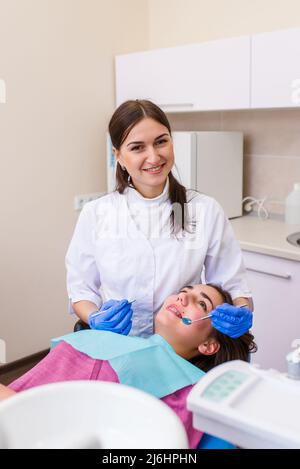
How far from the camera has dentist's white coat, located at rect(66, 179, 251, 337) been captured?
5.24ft

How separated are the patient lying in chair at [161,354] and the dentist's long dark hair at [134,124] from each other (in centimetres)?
23

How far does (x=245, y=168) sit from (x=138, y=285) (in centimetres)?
160

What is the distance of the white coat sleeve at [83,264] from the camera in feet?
5.45

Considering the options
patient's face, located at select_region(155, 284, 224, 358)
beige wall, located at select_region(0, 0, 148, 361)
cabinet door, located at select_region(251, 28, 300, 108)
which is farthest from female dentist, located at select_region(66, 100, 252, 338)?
beige wall, located at select_region(0, 0, 148, 361)

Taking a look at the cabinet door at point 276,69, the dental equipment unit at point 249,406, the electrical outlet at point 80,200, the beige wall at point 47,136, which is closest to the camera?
the dental equipment unit at point 249,406

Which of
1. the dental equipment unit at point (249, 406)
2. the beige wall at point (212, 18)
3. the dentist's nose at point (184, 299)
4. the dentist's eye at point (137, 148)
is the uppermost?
the beige wall at point (212, 18)

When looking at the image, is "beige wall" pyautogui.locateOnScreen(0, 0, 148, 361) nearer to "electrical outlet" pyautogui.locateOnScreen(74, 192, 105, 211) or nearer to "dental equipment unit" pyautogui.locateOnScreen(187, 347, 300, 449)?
"electrical outlet" pyautogui.locateOnScreen(74, 192, 105, 211)

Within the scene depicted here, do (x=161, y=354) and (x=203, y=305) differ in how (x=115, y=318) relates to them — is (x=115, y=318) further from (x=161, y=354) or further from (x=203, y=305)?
(x=203, y=305)

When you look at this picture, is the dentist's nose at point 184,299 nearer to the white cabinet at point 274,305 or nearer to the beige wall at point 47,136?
the white cabinet at point 274,305

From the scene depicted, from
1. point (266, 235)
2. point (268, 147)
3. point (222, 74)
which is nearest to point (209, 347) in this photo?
point (266, 235)

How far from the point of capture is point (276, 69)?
2.32 metres

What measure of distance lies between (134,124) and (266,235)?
1.20 meters

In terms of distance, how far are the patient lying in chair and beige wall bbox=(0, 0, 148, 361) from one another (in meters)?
1.38

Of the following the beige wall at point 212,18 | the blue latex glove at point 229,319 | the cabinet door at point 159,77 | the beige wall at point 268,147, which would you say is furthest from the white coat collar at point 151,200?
the beige wall at point 212,18
